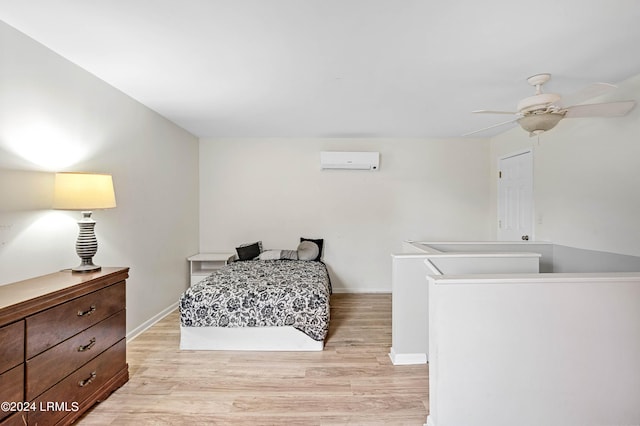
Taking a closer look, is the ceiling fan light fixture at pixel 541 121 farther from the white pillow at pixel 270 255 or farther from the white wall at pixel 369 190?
the white pillow at pixel 270 255

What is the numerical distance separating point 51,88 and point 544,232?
4.74m

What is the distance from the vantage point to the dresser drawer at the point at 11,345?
4.34ft

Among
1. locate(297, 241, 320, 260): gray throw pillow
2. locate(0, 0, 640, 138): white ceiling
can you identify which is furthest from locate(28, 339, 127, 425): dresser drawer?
locate(297, 241, 320, 260): gray throw pillow

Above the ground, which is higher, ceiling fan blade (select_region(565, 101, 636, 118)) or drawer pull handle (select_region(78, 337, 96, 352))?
ceiling fan blade (select_region(565, 101, 636, 118))

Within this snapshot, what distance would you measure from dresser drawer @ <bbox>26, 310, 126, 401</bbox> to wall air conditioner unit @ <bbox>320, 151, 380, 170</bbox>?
311 cm

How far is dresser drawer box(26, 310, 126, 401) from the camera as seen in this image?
1.48 metres

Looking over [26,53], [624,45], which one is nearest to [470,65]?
[624,45]

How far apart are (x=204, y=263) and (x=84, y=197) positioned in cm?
262

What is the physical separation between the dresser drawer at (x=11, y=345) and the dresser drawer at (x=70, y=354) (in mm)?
86

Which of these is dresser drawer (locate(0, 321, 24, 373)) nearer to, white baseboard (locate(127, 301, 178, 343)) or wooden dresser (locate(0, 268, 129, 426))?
wooden dresser (locate(0, 268, 129, 426))

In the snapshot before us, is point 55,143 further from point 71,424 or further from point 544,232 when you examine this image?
point 544,232

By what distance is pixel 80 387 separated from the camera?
1.77m

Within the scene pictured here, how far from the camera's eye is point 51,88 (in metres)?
2.07

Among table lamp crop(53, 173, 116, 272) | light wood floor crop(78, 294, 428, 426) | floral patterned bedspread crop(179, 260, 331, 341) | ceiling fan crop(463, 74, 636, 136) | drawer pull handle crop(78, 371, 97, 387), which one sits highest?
ceiling fan crop(463, 74, 636, 136)
